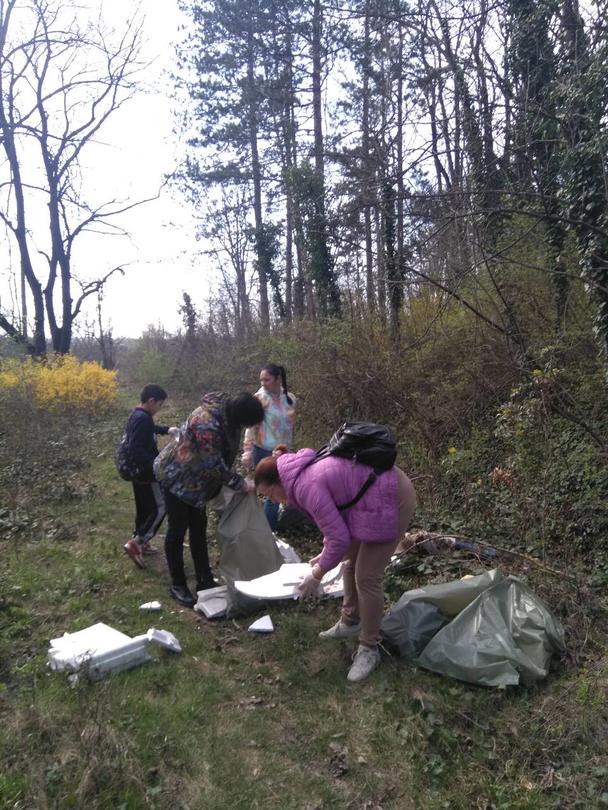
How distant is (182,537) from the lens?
13.8ft

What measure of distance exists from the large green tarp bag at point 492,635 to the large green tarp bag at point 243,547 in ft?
3.15

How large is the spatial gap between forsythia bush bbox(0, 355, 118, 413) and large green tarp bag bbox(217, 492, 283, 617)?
9919mm

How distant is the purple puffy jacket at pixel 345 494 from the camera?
290cm

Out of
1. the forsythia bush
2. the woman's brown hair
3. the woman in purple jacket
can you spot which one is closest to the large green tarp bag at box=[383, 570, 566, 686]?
the woman in purple jacket

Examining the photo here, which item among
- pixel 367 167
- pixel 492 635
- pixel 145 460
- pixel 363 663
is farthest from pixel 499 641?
pixel 367 167

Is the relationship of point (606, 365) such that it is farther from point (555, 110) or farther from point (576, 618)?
point (576, 618)

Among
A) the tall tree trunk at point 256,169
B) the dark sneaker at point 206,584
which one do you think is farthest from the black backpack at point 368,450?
the tall tree trunk at point 256,169

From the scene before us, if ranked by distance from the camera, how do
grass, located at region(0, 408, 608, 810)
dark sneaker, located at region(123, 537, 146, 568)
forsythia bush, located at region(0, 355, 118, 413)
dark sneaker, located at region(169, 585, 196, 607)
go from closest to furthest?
1. grass, located at region(0, 408, 608, 810)
2. dark sneaker, located at region(169, 585, 196, 607)
3. dark sneaker, located at region(123, 537, 146, 568)
4. forsythia bush, located at region(0, 355, 118, 413)

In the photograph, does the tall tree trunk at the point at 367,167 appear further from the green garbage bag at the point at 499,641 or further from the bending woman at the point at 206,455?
the green garbage bag at the point at 499,641

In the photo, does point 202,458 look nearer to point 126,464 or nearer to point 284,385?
point 126,464

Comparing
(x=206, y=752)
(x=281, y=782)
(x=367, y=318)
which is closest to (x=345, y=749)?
(x=281, y=782)

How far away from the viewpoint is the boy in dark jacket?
15.4ft

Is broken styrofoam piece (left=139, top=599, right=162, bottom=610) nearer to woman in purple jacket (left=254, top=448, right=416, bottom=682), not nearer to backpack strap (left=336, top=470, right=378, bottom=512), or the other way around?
woman in purple jacket (left=254, top=448, right=416, bottom=682)

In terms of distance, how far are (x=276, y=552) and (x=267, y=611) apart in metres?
0.46
